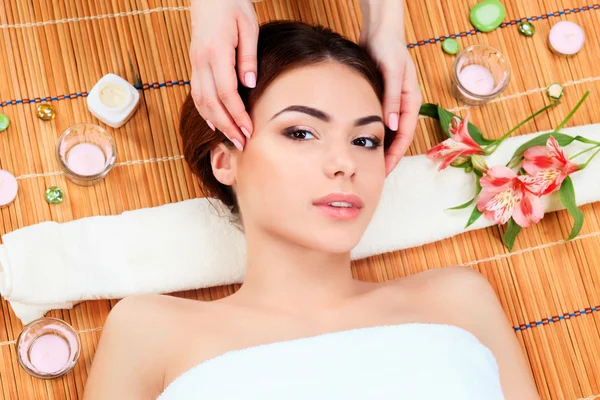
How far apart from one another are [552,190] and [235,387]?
94cm

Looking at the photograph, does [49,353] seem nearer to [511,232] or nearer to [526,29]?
[511,232]

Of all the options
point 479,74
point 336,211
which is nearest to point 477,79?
point 479,74

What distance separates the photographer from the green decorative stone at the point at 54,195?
1.74m

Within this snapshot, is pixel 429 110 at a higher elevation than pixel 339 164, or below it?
higher

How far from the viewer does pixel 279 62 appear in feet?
4.76

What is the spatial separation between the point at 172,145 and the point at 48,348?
0.59 meters

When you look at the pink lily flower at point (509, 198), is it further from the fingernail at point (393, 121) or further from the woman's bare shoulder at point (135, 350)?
the woman's bare shoulder at point (135, 350)

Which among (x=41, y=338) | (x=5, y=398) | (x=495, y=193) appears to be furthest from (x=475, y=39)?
(x=5, y=398)

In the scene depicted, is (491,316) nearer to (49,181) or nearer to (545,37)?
(545,37)

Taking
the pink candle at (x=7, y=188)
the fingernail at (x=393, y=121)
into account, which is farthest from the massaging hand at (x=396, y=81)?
the pink candle at (x=7, y=188)

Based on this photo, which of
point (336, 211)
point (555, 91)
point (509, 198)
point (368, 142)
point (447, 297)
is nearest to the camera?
point (336, 211)

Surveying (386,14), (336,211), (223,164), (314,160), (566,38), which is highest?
(566,38)

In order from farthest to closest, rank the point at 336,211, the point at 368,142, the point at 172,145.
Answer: the point at 172,145
the point at 368,142
the point at 336,211

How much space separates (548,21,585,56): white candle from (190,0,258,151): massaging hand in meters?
1.04
